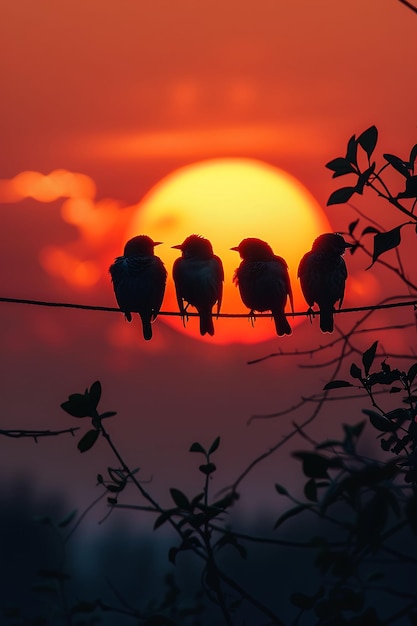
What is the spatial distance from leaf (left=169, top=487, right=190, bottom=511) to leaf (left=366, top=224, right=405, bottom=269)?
52.9 inches

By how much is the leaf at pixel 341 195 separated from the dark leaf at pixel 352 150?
0.34ft

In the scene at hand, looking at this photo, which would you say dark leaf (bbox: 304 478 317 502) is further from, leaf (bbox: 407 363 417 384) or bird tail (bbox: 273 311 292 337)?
bird tail (bbox: 273 311 292 337)

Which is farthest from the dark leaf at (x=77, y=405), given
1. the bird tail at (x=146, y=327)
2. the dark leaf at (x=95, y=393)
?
the bird tail at (x=146, y=327)

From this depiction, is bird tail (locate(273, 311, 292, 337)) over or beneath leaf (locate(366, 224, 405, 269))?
over

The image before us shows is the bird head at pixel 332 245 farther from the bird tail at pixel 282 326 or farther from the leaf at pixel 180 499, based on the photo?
the leaf at pixel 180 499

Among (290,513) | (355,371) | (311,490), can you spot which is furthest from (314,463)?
(355,371)

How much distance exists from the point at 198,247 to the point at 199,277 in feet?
0.92

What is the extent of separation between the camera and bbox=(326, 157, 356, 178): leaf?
3686 millimetres

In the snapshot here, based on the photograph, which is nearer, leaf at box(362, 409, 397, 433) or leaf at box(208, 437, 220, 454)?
leaf at box(362, 409, 397, 433)

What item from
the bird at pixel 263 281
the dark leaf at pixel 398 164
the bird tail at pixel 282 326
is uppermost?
the bird at pixel 263 281

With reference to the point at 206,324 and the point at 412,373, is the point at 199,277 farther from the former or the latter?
the point at 412,373

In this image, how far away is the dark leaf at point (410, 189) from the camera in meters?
3.44

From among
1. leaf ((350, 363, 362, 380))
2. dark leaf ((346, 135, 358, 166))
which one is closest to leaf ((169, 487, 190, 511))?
leaf ((350, 363, 362, 380))

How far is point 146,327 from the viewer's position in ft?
32.0
